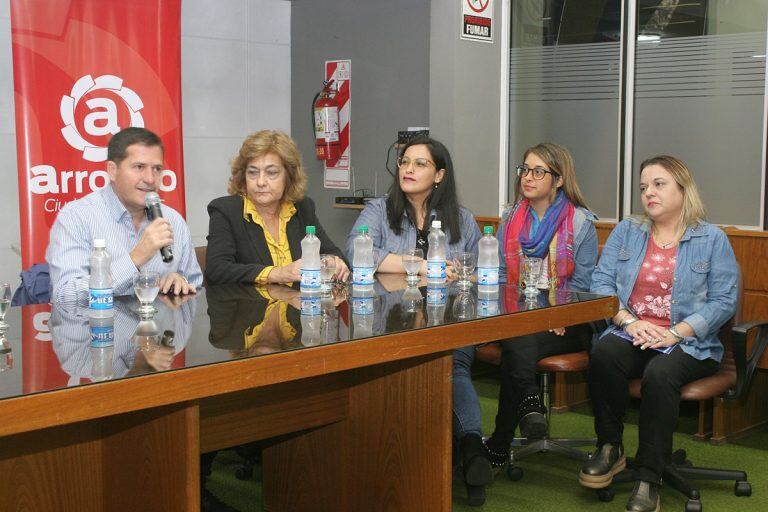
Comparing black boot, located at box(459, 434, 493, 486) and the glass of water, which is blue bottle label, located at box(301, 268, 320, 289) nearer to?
the glass of water

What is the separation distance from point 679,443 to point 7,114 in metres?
3.95

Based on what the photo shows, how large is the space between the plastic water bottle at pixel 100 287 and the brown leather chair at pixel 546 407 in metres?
1.66

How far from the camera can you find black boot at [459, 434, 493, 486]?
316cm

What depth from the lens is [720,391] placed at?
3.38 metres

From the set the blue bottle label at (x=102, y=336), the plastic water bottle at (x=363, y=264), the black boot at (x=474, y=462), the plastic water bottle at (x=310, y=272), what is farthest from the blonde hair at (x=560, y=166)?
the blue bottle label at (x=102, y=336)

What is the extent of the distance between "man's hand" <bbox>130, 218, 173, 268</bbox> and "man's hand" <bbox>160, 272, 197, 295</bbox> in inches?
5.3

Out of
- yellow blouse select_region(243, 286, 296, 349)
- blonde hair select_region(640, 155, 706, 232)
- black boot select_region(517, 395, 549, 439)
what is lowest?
black boot select_region(517, 395, 549, 439)

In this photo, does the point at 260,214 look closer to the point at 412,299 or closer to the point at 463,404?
the point at 412,299

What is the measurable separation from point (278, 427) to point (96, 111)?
2151mm

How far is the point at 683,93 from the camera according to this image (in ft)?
16.8

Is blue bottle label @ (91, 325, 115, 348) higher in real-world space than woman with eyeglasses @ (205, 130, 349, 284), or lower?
lower

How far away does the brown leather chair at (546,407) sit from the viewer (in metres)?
3.52

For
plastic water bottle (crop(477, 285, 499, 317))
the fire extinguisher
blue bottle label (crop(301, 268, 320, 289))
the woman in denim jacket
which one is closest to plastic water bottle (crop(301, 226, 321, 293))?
blue bottle label (crop(301, 268, 320, 289))

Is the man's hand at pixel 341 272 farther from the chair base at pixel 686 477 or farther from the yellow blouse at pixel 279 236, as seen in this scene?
the chair base at pixel 686 477
